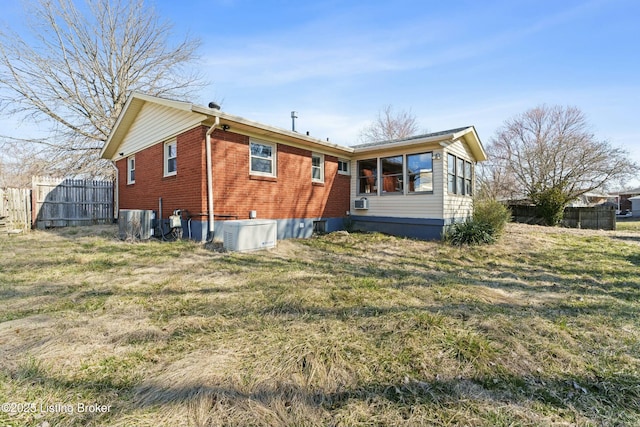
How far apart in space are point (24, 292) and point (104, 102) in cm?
1691

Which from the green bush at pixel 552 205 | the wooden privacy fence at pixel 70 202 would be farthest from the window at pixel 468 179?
the wooden privacy fence at pixel 70 202

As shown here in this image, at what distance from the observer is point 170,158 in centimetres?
873

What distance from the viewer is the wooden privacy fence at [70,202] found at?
10.7m

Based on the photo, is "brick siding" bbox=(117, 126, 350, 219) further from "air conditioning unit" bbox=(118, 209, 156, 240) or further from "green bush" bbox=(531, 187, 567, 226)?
"green bush" bbox=(531, 187, 567, 226)

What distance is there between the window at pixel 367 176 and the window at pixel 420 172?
134 centimetres

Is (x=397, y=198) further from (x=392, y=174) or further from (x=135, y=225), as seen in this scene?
(x=135, y=225)

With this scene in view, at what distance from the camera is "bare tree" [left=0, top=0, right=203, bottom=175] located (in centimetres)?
1406

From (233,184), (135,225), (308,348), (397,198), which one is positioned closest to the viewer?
(308,348)

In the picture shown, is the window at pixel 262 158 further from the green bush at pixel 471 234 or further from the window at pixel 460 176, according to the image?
the window at pixel 460 176

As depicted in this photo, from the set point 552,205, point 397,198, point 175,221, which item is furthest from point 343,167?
point 552,205

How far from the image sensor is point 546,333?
2893 mm

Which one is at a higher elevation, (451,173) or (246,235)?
(451,173)

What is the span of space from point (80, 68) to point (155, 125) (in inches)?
440

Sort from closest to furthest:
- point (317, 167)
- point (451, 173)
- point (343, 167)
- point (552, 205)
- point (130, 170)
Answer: point (451, 173), point (317, 167), point (130, 170), point (343, 167), point (552, 205)
